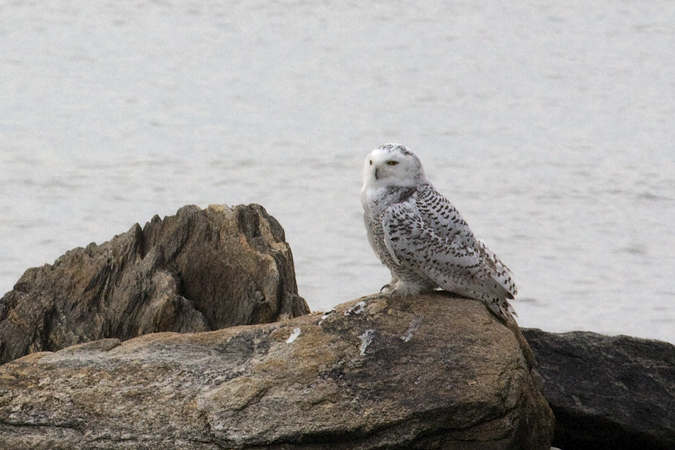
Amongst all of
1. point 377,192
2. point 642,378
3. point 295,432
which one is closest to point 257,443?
point 295,432

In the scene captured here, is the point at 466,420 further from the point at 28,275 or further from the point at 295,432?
the point at 28,275

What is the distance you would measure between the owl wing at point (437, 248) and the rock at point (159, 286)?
1.11 m

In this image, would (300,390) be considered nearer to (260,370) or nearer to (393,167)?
(260,370)

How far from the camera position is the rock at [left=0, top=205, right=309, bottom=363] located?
5453 mm

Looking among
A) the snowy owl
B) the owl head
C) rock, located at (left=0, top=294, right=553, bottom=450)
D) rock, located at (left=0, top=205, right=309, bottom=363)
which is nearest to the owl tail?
the snowy owl

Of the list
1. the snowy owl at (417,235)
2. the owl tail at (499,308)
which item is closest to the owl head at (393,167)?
the snowy owl at (417,235)

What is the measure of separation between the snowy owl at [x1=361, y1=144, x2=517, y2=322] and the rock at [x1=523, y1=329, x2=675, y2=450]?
1.04 meters

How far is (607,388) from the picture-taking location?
5637 millimetres

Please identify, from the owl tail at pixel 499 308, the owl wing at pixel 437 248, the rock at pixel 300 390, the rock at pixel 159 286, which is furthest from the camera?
the rock at pixel 159 286

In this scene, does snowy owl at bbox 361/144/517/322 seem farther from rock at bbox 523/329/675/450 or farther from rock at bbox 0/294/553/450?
rock at bbox 523/329/675/450

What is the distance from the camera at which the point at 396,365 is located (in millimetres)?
4531

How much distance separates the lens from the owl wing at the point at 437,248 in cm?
471

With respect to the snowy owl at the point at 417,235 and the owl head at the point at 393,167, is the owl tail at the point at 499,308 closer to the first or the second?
the snowy owl at the point at 417,235

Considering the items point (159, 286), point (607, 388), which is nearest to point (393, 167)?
point (159, 286)
